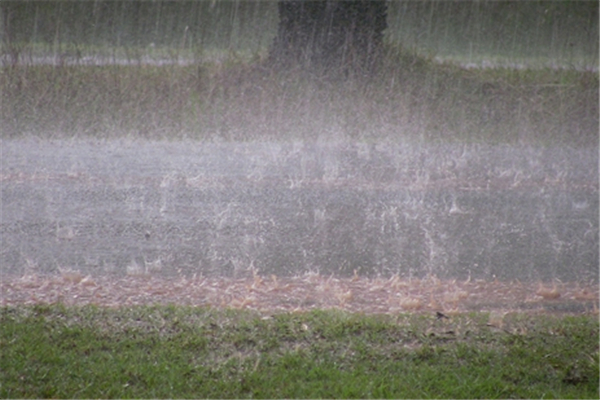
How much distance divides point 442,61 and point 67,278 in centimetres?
230

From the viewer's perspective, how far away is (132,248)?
340 centimetres

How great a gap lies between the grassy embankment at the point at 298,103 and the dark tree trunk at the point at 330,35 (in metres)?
0.08

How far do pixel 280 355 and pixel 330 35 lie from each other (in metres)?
1.78

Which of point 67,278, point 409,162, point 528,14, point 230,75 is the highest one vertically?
point 528,14

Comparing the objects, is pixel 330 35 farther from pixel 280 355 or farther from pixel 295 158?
pixel 280 355

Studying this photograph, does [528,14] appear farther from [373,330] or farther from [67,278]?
[67,278]

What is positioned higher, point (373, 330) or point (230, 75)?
point (230, 75)

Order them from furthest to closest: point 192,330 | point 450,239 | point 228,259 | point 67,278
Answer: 1. point 450,239
2. point 228,259
3. point 67,278
4. point 192,330

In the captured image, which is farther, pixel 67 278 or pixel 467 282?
pixel 467 282

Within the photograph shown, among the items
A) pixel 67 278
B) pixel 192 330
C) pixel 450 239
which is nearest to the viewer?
pixel 192 330

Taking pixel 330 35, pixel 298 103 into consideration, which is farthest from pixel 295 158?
pixel 330 35

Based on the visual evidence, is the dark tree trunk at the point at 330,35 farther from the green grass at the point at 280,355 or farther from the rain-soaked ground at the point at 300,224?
the green grass at the point at 280,355

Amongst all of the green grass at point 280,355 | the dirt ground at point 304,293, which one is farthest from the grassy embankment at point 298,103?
the green grass at point 280,355

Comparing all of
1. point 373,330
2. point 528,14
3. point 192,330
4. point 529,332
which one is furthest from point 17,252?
point 528,14
